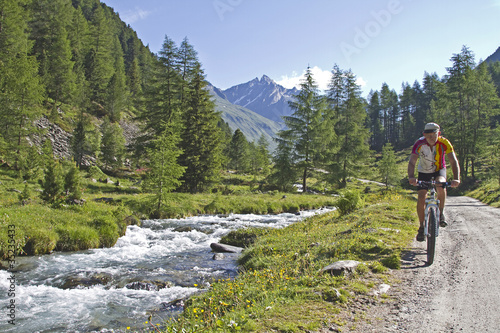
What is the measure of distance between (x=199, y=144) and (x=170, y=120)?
4.16m

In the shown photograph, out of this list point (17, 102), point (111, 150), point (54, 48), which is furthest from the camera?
point (54, 48)

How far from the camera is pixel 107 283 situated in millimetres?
8242

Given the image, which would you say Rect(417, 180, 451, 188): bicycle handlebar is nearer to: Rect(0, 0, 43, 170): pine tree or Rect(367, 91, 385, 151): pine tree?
Rect(0, 0, 43, 170): pine tree

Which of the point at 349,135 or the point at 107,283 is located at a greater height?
the point at 349,135

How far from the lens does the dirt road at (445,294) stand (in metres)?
3.73

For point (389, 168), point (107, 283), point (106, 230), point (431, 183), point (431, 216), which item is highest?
point (389, 168)

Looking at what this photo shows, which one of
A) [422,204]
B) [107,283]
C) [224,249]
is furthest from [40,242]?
[422,204]

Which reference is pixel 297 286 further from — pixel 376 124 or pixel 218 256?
pixel 376 124

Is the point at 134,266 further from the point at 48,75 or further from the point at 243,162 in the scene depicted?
the point at 243,162

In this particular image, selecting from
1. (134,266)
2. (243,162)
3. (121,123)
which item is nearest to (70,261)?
(134,266)

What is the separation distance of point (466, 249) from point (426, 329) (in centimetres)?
454

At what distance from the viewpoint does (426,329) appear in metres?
3.62

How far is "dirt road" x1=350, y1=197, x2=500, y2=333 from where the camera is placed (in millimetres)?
3725

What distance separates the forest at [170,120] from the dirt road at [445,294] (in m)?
16.1
